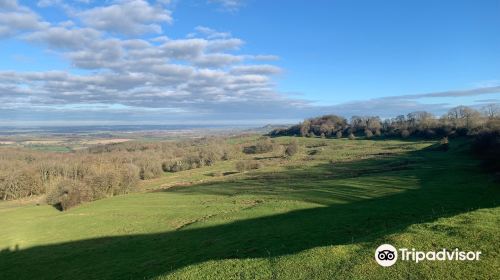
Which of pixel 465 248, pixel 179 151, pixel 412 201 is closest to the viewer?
pixel 465 248

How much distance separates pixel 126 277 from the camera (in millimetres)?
27594

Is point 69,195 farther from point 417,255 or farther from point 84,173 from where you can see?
point 417,255

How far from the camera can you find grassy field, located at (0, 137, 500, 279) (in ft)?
62.4

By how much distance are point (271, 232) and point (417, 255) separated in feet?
58.5

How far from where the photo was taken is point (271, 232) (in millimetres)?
34656

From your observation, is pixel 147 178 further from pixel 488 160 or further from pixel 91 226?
pixel 488 160

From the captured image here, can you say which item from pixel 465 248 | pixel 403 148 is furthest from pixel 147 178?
pixel 465 248

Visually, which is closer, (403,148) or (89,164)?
(89,164)

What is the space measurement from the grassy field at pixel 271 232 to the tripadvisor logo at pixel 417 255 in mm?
423

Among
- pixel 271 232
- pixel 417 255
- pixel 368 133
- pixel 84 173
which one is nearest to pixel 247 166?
pixel 84 173

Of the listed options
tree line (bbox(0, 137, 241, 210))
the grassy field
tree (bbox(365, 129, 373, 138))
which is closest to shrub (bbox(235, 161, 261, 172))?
tree line (bbox(0, 137, 241, 210))

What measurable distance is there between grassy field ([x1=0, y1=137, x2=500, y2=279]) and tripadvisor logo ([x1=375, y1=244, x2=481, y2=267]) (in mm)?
423

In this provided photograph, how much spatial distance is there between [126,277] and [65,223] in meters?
38.4

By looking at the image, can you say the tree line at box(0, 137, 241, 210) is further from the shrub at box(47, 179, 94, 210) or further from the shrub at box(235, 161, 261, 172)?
the shrub at box(235, 161, 261, 172)
